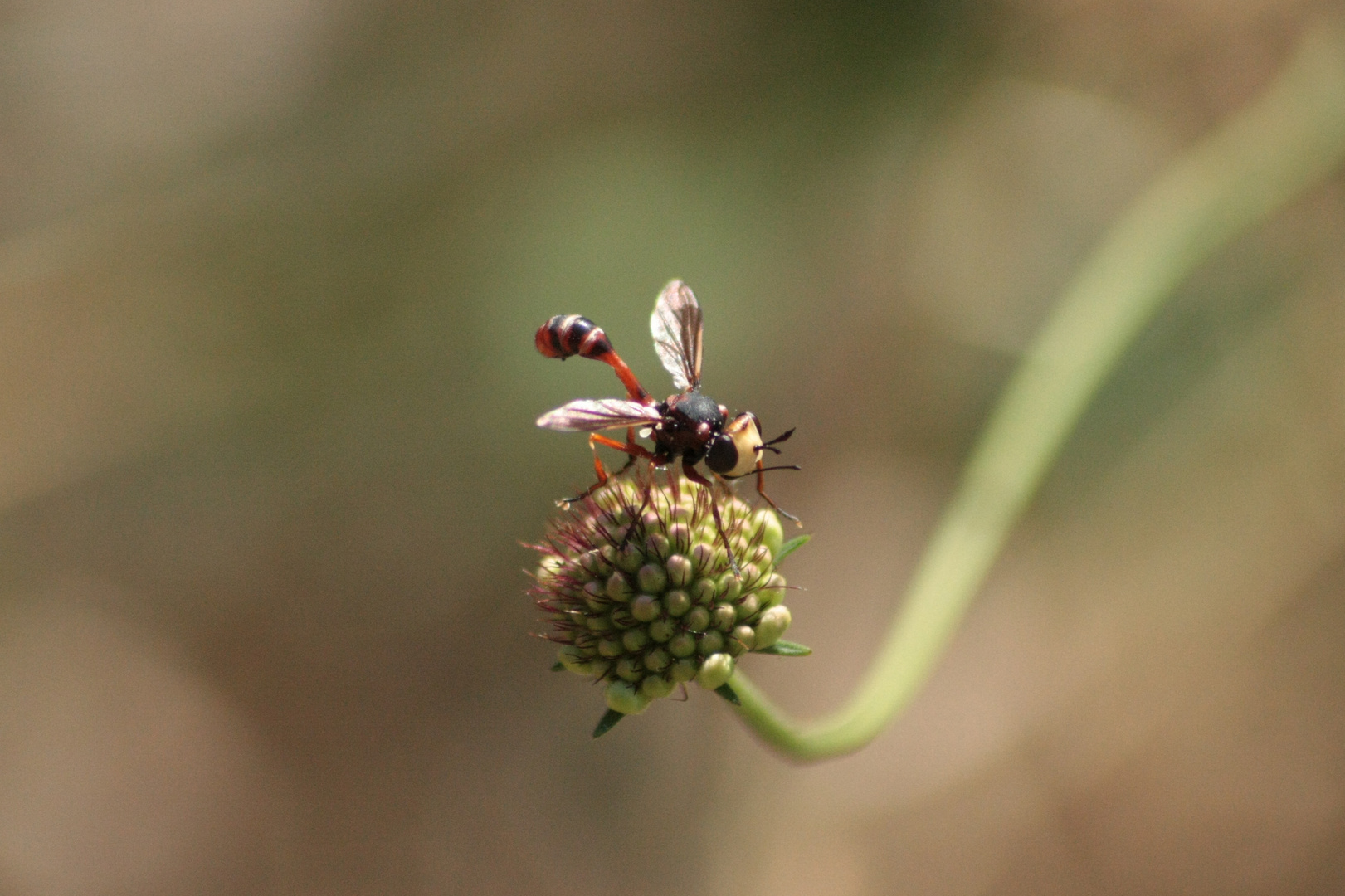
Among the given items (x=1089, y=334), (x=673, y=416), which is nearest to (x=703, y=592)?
(x=673, y=416)

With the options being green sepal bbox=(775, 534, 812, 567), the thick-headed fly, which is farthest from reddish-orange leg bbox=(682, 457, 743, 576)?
green sepal bbox=(775, 534, 812, 567)

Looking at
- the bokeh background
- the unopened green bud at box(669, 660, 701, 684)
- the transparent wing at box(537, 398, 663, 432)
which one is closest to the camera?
the transparent wing at box(537, 398, 663, 432)

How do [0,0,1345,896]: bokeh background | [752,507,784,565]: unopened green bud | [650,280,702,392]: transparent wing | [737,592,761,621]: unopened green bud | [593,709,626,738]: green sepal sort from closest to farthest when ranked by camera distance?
[593,709,626,738]: green sepal, [737,592,761,621]: unopened green bud, [752,507,784,565]: unopened green bud, [650,280,702,392]: transparent wing, [0,0,1345,896]: bokeh background

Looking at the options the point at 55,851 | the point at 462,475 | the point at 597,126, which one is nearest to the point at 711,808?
the point at 462,475

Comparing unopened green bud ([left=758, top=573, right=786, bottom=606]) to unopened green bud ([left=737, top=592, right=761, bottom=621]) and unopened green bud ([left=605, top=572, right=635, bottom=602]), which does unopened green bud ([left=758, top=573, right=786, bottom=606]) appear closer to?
unopened green bud ([left=737, top=592, right=761, bottom=621])

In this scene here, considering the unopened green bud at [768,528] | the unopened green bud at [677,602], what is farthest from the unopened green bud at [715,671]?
the unopened green bud at [768,528]
